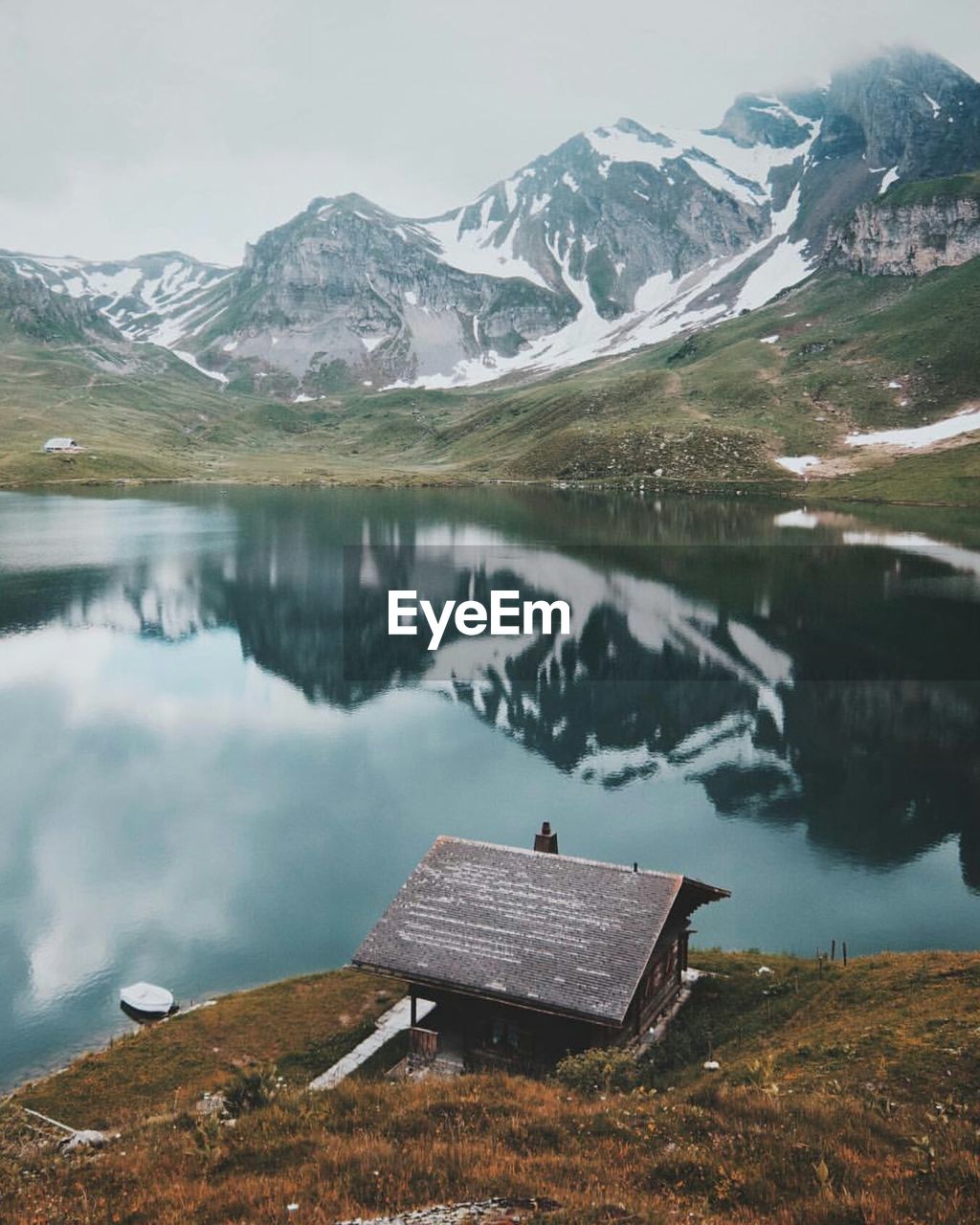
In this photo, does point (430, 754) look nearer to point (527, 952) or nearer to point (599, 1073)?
point (527, 952)

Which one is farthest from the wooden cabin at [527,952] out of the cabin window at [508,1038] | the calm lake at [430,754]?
the calm lake at [430,754]

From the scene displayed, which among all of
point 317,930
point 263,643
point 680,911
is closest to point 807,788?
point 680,911

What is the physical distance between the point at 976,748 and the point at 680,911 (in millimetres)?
36935

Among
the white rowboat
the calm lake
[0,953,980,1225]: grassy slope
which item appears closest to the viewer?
[0,953,980,1225]: grassy slope

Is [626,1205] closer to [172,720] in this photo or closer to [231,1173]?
[231,1173]

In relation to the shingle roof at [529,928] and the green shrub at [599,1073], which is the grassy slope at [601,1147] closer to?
the green shrub at [599,1073]

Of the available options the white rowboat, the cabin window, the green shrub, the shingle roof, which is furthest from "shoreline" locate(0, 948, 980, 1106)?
the green shrub

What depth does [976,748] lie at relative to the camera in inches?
2248

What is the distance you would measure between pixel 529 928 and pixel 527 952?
84 centimetres

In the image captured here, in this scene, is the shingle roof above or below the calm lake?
above

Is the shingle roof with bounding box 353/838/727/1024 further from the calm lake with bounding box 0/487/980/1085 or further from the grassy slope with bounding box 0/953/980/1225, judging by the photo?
the calm lake with bounding box 0/487/980/1085

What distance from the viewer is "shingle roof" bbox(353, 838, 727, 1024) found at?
80.6 feet

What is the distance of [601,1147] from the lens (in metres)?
15.4

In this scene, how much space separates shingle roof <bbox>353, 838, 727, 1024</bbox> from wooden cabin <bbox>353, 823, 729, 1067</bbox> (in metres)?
0.03
